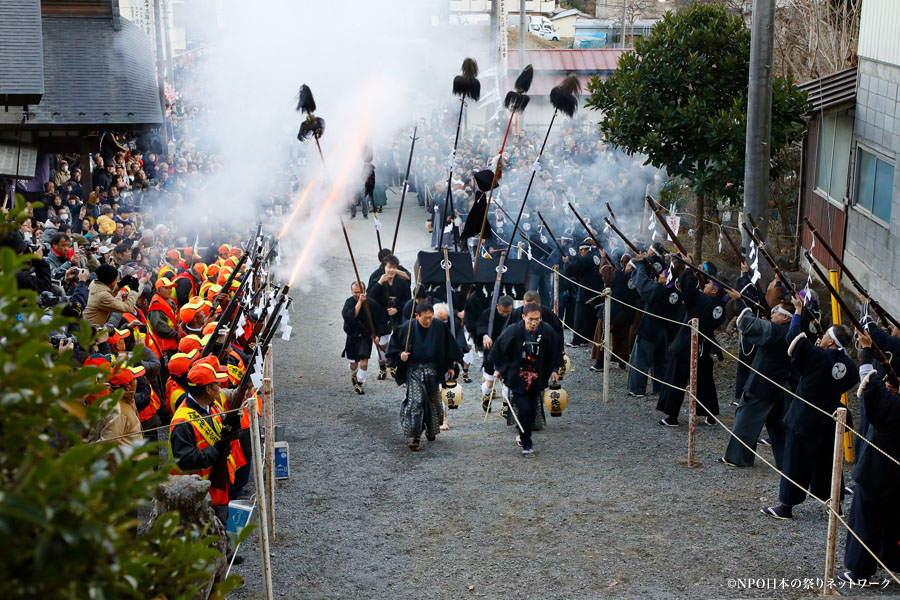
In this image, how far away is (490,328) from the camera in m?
11.3

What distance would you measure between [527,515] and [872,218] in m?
7.52

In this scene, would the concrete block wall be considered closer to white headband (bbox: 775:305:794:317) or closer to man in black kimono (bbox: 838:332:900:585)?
white headband (bbox: 775:305:794:317)

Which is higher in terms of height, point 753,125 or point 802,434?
Answer: point 753,125

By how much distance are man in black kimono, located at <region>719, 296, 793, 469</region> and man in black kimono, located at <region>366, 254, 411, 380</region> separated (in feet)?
14.8

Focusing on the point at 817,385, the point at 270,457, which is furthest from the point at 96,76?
the point at 817,385

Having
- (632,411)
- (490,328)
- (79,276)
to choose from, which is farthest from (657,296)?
(79,276)

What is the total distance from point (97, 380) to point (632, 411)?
Answer: 8.68 metres

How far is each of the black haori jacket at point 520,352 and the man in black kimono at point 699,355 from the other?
1.33 m

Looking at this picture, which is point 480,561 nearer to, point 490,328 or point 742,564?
point 742,564

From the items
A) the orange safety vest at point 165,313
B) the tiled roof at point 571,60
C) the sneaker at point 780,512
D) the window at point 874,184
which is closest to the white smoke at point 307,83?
the orange safety vest at point 165,313

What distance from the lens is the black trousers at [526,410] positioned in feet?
29.9

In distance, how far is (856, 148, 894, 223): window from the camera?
40.3ft

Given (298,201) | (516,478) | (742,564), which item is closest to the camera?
(742,564)

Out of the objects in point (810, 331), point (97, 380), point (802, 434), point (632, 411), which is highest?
point (97, 380)
